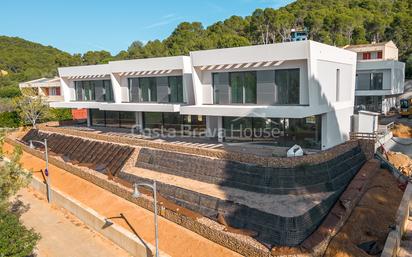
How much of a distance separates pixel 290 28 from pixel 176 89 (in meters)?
53.8

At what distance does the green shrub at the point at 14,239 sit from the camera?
13.9 meters

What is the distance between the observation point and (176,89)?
106 ft

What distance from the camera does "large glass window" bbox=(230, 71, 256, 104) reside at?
26.0 m

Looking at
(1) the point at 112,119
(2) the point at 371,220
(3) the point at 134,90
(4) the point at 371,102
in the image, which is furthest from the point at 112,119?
(4) the point at 371,102

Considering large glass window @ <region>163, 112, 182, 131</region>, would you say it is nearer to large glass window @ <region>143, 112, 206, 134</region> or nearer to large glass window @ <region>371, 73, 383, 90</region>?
large glass window @ <region>143, 112, 206, 134</region>

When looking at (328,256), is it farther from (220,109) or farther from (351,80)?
(351,80)

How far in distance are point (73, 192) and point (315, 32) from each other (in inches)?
2528

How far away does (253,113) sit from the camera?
24422 millimetres

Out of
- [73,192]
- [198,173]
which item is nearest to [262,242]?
[198,173]

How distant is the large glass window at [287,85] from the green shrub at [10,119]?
40892 mm

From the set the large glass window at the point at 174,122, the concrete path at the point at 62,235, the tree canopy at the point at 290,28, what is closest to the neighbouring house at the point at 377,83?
the tree canopy at the point at 290,28

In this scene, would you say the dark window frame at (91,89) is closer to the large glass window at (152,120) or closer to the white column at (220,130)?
the large glass window at (152,120)

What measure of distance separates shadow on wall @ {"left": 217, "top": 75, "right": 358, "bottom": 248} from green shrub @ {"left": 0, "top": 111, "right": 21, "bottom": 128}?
39.4 meters

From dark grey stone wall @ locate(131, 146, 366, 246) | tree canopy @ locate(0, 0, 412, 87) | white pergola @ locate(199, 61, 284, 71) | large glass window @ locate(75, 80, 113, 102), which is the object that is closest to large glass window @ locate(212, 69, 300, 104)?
white pergola @ locate(199, 61, 284, 71)
